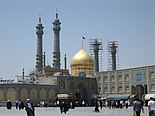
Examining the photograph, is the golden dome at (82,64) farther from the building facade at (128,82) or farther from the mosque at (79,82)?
the building facade at (128,82)

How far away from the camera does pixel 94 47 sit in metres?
82.1

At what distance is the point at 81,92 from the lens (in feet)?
241

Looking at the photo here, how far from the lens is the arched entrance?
238ft

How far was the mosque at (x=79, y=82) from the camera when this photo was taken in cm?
6284

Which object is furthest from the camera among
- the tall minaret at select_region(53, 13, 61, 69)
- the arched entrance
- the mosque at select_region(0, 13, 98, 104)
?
the tall minaret at select_region(53, 13, 61, 69)

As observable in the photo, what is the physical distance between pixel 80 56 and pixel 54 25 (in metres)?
8.36

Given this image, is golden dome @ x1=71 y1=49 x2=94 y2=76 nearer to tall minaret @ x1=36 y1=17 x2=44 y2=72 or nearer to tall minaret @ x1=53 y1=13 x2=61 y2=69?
tall minaret @ x1=53 y1=13 x2=61 y2=69

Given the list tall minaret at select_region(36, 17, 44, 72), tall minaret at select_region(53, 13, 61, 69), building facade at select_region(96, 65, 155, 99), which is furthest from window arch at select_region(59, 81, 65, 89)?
tall minaret at select_region(36, 17, 44, 72)

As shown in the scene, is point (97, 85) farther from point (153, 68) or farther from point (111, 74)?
point (153, 68)

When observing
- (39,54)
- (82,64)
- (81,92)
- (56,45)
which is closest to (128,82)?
(81,92)

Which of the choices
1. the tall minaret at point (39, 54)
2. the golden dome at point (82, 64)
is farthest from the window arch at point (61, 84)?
the tall minaret at point (39, 54)

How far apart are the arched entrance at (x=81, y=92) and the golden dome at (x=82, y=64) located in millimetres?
4067

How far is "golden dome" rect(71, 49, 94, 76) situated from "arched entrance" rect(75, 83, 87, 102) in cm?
407

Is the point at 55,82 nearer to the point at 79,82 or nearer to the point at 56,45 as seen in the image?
the point at 79,82
